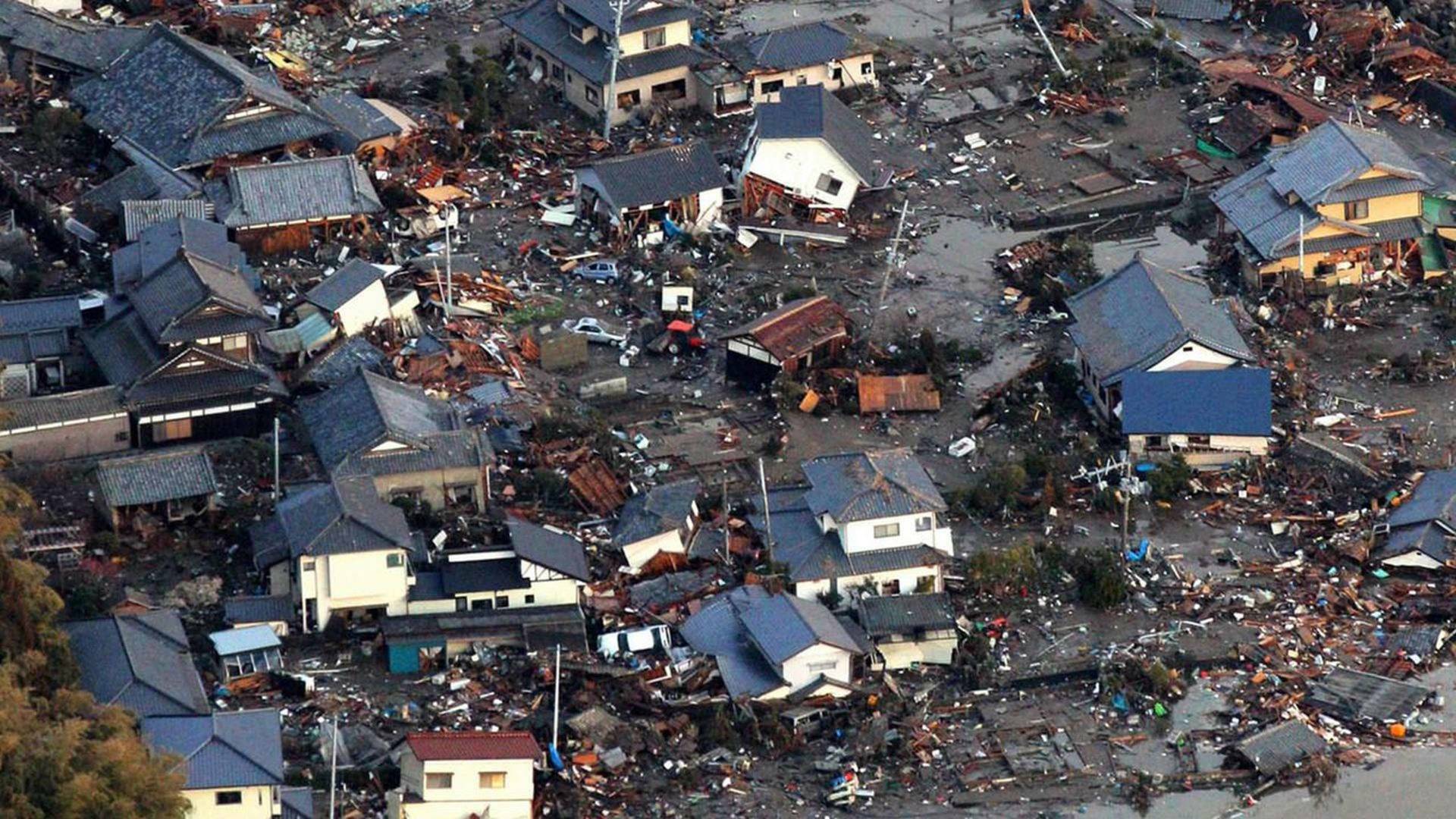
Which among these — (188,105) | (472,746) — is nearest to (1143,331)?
(472,746)

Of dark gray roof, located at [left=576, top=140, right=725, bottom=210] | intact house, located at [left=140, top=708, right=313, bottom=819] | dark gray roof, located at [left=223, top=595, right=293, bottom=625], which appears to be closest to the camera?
intact house, located at [left=140, top=708, right=313, bottom=819]

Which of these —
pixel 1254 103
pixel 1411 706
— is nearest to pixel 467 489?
pixel 1411 706

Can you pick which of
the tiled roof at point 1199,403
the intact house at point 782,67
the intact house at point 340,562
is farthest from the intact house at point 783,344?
the intact house at point 782,67

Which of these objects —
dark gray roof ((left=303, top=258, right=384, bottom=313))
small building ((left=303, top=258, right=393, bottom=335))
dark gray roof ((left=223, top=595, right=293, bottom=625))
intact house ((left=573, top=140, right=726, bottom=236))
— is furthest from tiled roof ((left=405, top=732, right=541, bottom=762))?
intact house ((left=573, top=140, right=726, bottom=236))

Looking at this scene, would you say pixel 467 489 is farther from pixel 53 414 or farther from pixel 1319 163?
pixel 1319 163

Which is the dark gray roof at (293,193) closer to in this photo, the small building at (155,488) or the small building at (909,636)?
the small building at (155,488)

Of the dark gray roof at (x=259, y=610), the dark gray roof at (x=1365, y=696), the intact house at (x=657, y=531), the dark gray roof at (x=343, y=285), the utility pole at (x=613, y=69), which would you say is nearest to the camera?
the dark gray roof at (x=1365, y=696)

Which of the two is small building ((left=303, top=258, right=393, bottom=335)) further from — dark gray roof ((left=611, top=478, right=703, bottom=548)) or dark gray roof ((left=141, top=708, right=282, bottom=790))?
dark gray roof ((left=141, top=708, right=282, bottom=790))
